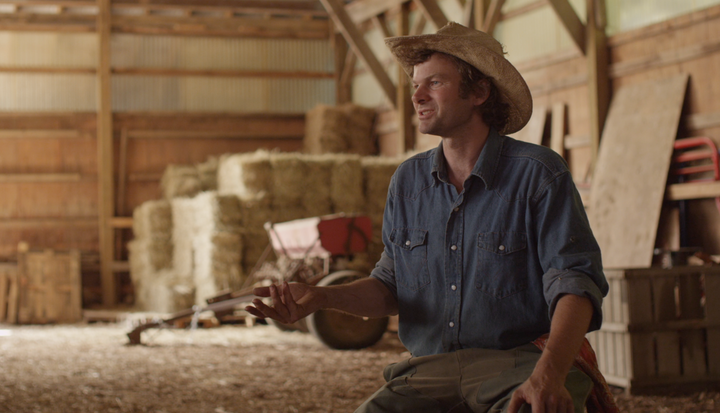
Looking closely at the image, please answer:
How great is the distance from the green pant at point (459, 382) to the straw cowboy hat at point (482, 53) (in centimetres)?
58

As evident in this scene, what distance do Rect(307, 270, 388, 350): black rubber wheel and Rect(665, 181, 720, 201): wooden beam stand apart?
255 cm

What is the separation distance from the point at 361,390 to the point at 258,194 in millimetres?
4553

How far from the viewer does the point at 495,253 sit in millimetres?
1654

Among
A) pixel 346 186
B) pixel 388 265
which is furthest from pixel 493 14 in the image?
pixel 388 265

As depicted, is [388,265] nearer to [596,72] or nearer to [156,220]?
[596,72]

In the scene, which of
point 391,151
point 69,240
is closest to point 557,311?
point 391,151

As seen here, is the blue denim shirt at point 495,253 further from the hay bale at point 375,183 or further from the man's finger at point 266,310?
the hay bale at point 375,183

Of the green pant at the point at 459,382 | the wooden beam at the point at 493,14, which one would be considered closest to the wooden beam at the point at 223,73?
the wooden beam at the point at 493,14

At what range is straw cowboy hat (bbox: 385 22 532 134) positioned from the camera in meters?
1.72

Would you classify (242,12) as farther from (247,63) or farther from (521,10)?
(521,10)

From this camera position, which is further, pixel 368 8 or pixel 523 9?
pixel 368 8

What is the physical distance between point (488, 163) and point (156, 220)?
30.4 ft

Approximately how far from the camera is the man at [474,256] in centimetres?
155

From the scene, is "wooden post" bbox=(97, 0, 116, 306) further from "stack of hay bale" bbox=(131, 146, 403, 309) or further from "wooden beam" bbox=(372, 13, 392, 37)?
"wooden beam" bbox=(372, 13, 392, 37)
